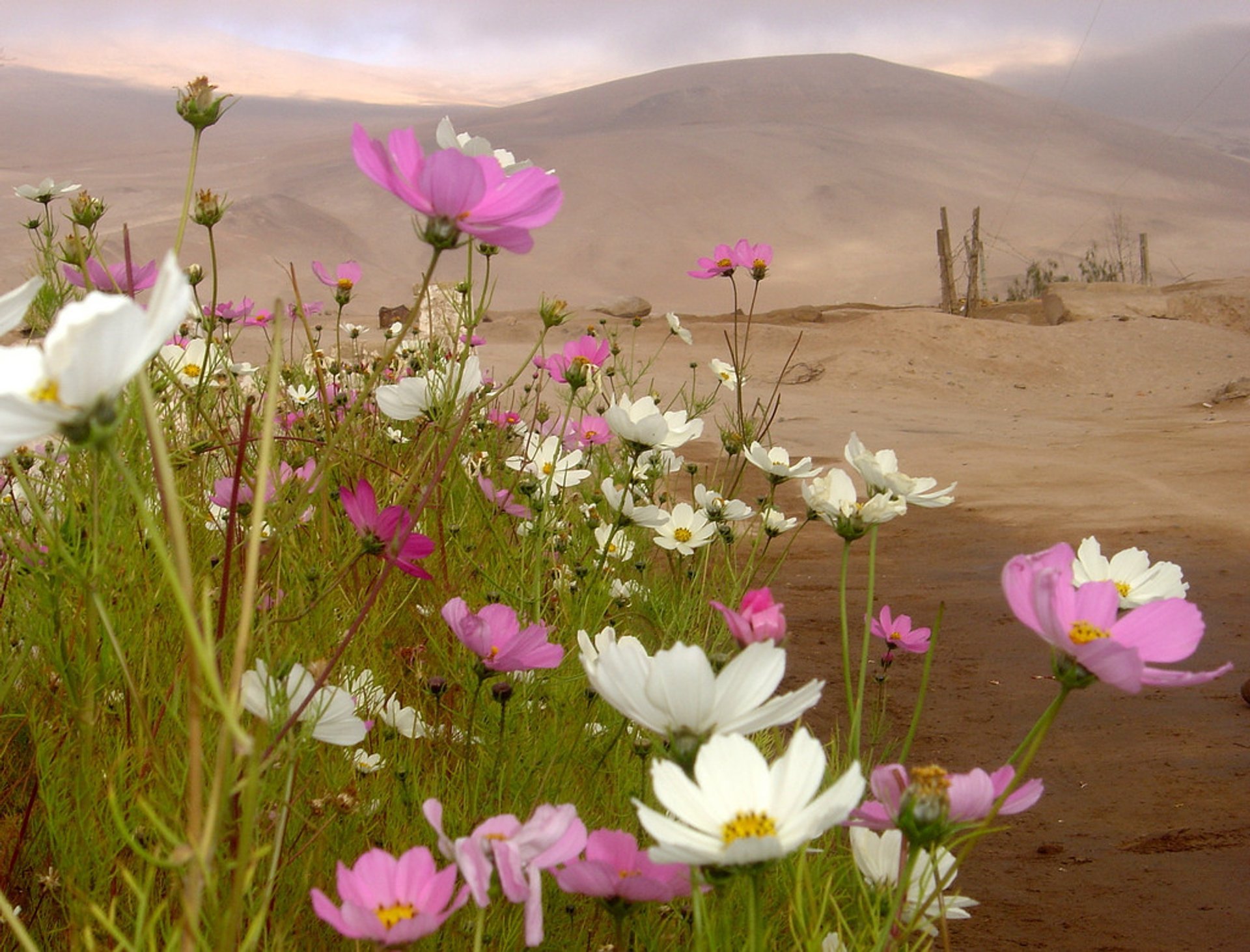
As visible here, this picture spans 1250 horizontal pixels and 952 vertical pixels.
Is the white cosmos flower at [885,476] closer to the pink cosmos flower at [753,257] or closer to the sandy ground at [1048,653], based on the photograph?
the sandy ground at [1048,653]

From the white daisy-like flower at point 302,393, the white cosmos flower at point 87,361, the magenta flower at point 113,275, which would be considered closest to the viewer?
the white cosmos flower at point 87,361

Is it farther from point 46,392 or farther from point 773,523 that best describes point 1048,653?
point 46,392

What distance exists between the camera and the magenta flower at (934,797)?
608mm

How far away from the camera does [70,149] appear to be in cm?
4931

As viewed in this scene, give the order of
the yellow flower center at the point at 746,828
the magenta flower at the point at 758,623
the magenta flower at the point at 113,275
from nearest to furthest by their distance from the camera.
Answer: the yellow flower center at the point at 746,828 < the magenta flower at the point at 758,623 < the magenta flower at the point at 113,275

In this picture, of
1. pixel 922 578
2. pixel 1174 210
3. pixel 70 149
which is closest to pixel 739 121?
pixel 1174 210

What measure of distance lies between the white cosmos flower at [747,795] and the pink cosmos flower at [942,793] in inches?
2.1

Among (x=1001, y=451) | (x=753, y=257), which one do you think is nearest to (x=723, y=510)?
(x=753, y=257)

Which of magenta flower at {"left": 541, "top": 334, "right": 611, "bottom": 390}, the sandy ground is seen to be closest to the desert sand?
the sandy ground

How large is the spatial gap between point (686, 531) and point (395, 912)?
4.62 feet

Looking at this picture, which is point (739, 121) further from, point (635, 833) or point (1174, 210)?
point (635, 833)

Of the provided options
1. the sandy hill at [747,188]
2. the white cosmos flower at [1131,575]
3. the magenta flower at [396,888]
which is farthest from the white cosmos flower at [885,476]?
the sandy hill at [747,188]

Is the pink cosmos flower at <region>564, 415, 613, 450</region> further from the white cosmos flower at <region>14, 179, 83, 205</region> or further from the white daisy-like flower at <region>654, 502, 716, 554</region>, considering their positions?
the white cosmos flower at <region>14, 179, 83, 205</region>

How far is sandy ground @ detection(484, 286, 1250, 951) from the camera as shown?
159 cm
